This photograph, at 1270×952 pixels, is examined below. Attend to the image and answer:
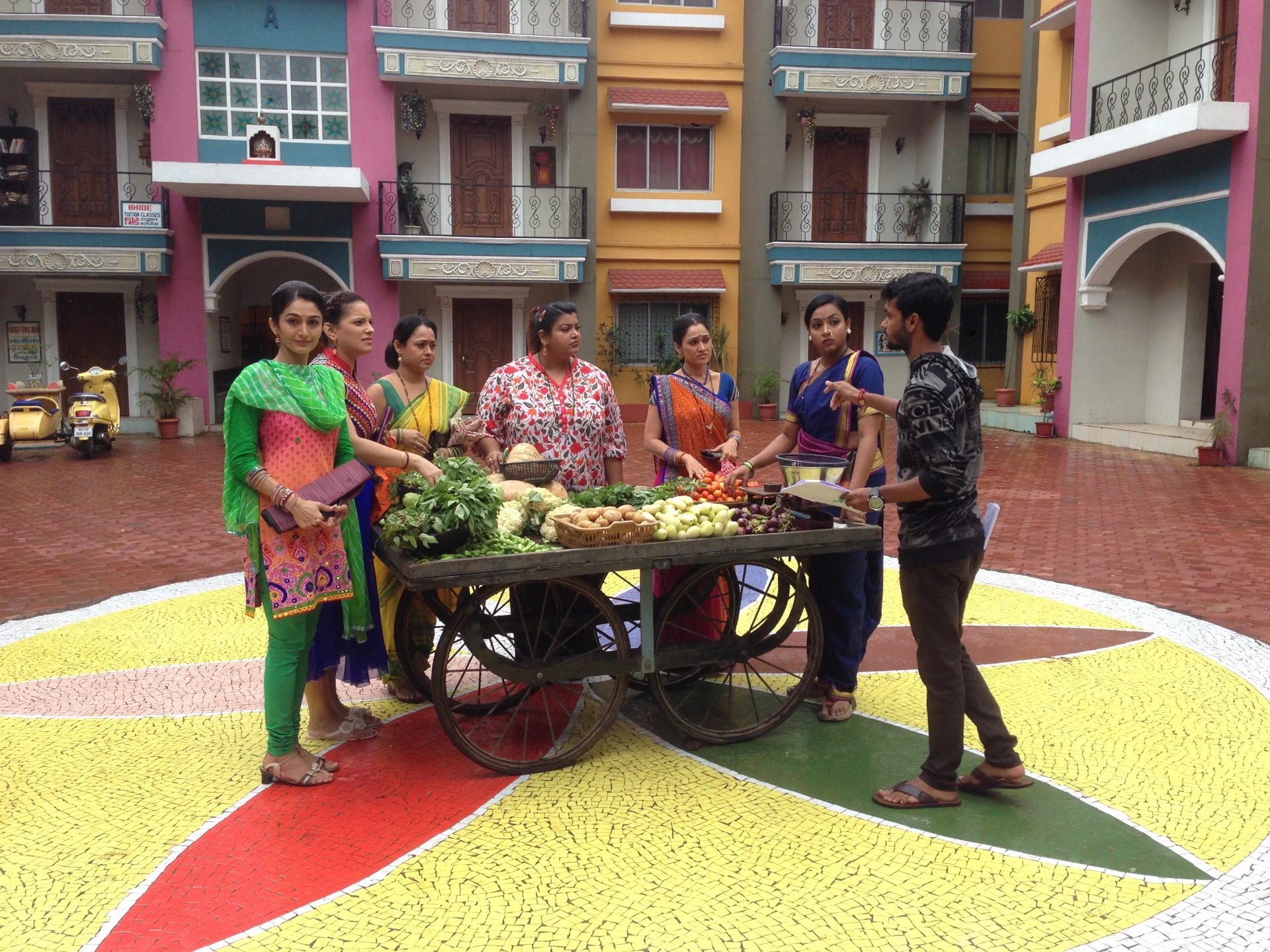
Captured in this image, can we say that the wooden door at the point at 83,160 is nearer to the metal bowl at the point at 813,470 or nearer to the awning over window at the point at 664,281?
the awning over window at the point at 664,281

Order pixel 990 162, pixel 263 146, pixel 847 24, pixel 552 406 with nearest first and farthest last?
1. pixel 552 406
2. pixel 263 146
3. pixel 847 24
4. pixel 990 162

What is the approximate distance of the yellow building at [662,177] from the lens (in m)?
20.1

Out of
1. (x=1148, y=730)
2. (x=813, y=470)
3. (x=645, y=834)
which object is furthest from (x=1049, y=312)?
(x=645, y=834)

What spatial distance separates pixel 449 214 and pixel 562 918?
1881 centimetres

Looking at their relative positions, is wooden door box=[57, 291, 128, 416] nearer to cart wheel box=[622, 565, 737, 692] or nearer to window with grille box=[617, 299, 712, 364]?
window with grille box=[617, 299, 712, 364]

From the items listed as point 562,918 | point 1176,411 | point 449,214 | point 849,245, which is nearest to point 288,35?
point 449,214

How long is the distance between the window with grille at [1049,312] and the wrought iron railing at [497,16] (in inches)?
393

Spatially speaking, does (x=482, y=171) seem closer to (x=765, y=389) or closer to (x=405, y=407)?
(x=765, y=389)

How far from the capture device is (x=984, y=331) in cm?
2292

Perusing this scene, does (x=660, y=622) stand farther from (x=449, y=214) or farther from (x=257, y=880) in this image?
(x=449, y=214)

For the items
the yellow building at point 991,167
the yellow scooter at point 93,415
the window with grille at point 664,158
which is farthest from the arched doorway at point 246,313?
the yellow building at point 991,167

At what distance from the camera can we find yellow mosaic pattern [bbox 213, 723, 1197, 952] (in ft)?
9.50

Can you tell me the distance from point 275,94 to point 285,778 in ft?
58.0

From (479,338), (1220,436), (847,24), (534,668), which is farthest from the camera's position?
(847,24)
